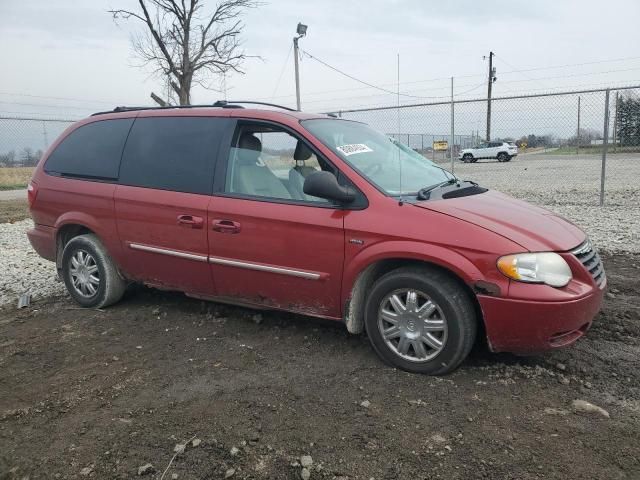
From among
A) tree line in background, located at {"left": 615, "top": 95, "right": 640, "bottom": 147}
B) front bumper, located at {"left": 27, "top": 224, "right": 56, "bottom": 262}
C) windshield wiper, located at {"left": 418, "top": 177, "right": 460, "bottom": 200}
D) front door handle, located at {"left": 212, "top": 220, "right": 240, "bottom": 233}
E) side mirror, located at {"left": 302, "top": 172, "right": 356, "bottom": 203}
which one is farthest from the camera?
tree line in background, located at {"left": 615, "top": 95, "right": 640, "bottom": 147}

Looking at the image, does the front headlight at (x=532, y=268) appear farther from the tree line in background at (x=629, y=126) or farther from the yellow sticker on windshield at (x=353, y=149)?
the tree line in background at (x=629, y=126)

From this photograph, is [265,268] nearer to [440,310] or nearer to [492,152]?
[440,310]

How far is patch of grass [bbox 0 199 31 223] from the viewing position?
10.8 meters

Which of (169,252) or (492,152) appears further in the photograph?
(492,152)

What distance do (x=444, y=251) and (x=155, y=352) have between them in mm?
2197

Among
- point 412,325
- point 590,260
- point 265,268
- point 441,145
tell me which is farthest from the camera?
point 441,145

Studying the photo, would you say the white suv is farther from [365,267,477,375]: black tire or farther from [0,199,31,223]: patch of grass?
[365,267,477,375]: black tire

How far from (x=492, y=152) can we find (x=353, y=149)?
114ft

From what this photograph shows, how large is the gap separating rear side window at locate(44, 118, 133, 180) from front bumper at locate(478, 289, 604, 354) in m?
3.29

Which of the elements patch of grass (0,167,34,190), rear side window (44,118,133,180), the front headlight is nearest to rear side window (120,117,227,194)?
rear side window (44,118,133,180)

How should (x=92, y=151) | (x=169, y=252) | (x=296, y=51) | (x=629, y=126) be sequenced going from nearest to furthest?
(x=169, y=252)
(x=92, y=151)
(x=629, y=126)
(x=296, y=51)

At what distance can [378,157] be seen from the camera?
4027 millimetres

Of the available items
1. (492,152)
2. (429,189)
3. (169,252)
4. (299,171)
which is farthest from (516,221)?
(492,152)

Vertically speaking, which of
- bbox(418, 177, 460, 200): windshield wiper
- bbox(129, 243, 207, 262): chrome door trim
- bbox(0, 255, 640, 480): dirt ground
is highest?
bbox(418, 177, 460, 200): windshield wiper
